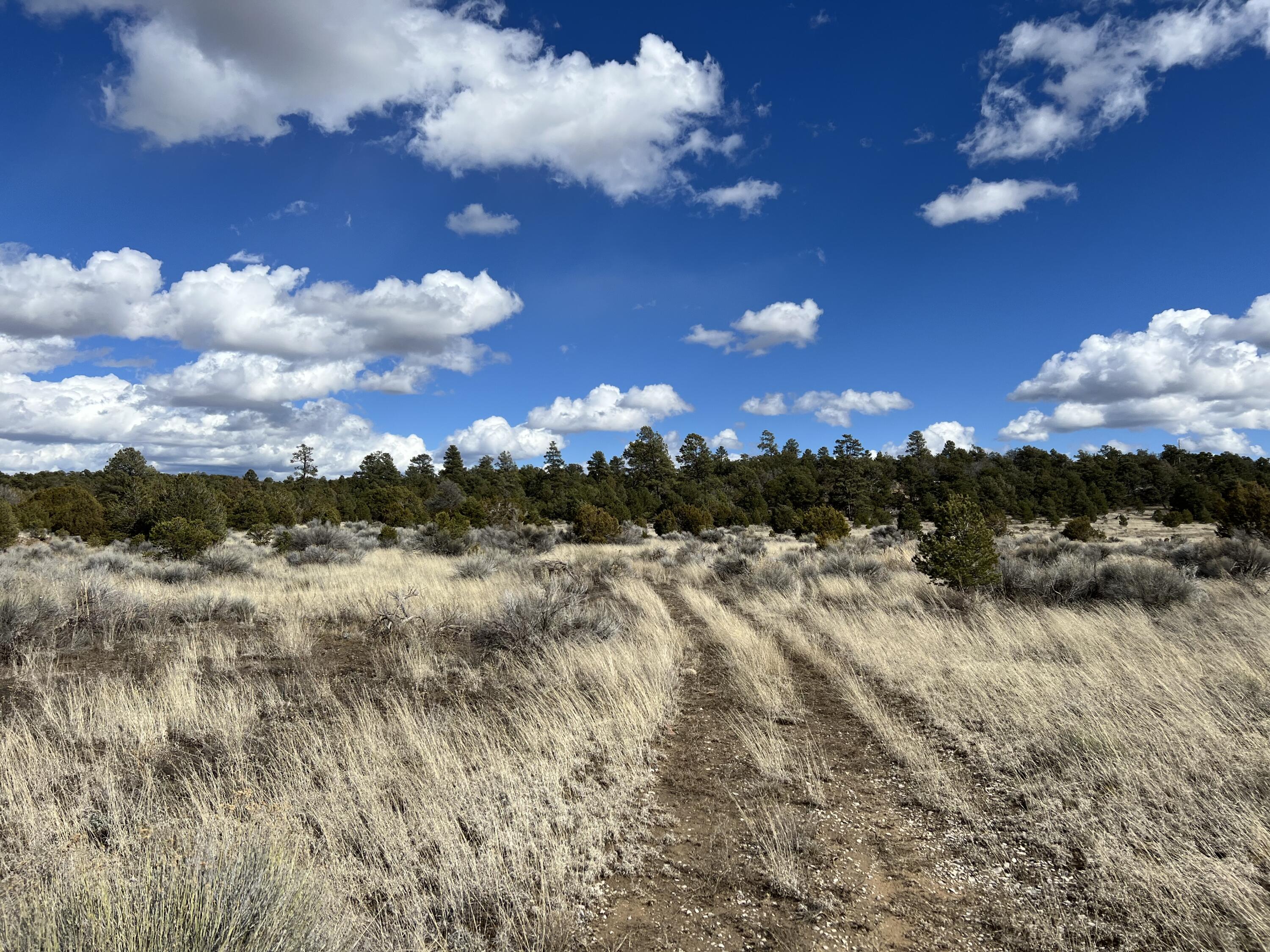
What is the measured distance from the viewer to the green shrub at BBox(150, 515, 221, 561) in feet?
55.7

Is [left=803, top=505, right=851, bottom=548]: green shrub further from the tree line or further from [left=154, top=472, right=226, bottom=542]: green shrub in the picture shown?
[left=154, top=472, right=226, bottom=542]: green shrub

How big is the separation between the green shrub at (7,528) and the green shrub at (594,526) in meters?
18.9

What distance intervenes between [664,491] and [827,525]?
30423 mm

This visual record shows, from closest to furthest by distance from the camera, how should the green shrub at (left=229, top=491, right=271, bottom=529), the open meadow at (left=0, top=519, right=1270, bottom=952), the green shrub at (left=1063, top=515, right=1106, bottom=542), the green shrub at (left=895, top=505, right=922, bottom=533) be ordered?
the open meadow at (left=0, top=519, right=1270, bottom=952) < the green shrub at (left=1063, top=515, right=1106, bottom=542) < the green shrub at (left=895, top=505, right=922, bottom=533) < the green shrub at (left=229, top=491, right=271, bottom=529)

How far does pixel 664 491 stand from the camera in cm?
5503

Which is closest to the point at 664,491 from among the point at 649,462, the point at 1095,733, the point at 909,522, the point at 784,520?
the point at 649,462

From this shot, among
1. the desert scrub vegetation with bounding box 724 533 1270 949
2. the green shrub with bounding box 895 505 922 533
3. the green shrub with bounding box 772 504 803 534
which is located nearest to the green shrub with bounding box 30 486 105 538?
the desert scrub vegetation with bounding box 724 533 1270 949

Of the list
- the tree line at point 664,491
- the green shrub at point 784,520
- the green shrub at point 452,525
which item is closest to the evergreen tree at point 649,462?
the tree line at point 664,491

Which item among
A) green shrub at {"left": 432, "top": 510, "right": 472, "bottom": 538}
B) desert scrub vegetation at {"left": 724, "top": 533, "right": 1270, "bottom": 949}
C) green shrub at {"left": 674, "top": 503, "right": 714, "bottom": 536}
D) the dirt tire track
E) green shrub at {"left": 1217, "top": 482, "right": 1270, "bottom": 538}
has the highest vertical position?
green shrub at {"left": 1217, "top": 482, "right": 1270, "bottom": 538}

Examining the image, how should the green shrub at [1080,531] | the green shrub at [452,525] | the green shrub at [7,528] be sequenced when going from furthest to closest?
the green shrub at [1080,531]
the green shrub at [452,525]
the green shrub at [7,528]

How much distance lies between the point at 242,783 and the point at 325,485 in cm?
6696

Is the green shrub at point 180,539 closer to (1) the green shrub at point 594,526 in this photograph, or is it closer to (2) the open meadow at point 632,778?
(2) the open meadow at point 632,778

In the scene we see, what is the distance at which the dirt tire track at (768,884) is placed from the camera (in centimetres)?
307

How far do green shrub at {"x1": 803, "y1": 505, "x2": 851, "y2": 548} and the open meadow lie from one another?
1325 centimetres
